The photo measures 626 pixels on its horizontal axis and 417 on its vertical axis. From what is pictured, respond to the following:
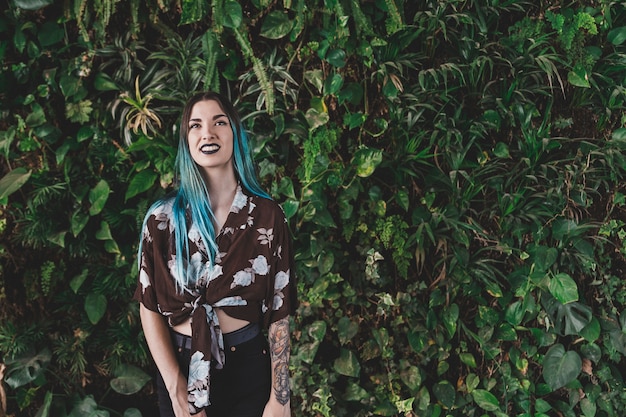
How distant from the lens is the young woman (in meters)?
1.32

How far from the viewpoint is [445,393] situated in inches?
88.4

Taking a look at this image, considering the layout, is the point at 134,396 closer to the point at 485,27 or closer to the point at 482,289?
the point at 482,289

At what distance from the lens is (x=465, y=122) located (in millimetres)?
2252

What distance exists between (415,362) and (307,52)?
115 cm

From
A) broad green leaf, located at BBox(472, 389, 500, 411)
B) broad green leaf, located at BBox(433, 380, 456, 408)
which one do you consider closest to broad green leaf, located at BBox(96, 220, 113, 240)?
broad green leaf, located at BBox(433, 380, 456, 408)

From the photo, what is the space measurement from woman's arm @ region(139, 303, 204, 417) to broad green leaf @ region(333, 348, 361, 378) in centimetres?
89

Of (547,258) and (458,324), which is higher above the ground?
(547,258)

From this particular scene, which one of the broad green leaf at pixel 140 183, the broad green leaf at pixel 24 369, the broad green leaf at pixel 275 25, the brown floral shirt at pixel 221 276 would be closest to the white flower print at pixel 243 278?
the brown floral shirt at pixel 221 276

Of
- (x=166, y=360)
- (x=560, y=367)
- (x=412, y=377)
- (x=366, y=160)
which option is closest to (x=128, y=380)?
(x=166, y=360)

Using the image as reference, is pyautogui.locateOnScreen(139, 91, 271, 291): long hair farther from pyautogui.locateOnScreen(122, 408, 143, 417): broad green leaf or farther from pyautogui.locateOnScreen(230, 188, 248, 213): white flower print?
pyautogui.locateOnScreen(122, 408, 143, 417): broad green leaf

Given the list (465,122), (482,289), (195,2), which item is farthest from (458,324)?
(195,2)

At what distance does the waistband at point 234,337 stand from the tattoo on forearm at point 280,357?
0.04 m

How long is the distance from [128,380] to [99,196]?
62cm

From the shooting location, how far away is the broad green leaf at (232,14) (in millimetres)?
1884
